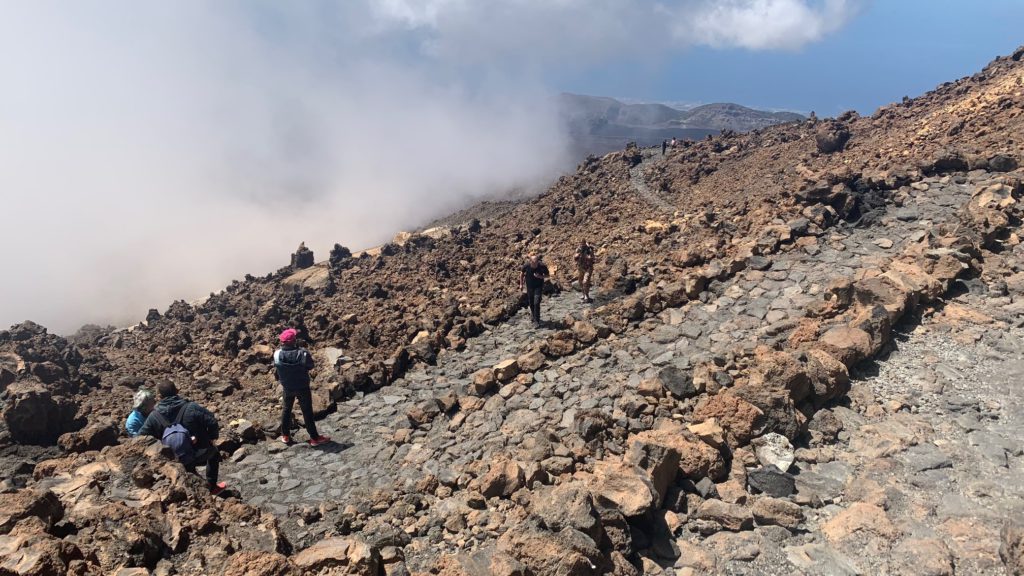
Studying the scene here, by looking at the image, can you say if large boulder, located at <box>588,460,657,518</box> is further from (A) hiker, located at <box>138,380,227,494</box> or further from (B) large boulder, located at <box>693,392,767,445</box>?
(A) hiker, located at <box>138,380,227,494</box>

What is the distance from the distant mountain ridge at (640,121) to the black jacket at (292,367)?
67069mm

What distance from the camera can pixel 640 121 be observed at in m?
121

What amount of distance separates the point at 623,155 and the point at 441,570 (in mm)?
28212

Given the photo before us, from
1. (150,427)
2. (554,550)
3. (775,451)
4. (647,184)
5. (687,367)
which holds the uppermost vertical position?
(647,184)

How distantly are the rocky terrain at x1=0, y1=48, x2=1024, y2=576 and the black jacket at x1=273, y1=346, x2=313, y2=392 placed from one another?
1.10m

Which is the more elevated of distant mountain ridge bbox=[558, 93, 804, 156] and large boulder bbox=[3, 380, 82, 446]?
distant mountain ridge bbox=[558, 93, 804, 156]

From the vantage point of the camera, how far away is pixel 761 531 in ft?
15.5

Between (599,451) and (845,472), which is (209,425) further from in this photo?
(845,472)

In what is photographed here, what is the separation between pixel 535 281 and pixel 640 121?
119429mm

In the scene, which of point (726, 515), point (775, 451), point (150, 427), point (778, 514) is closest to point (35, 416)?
point (150, 427)

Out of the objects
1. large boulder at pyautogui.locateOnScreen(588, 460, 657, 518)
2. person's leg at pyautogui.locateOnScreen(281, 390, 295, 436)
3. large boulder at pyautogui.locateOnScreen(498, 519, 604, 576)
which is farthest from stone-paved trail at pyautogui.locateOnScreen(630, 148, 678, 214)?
large boulder at pyautogui.locateOnScreen(498, 519, 604, 576)

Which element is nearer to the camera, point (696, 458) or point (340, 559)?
point (340, 559)

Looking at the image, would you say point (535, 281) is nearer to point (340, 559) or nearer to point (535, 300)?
point (535, 300)

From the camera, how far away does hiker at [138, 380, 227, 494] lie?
6.23 meters
